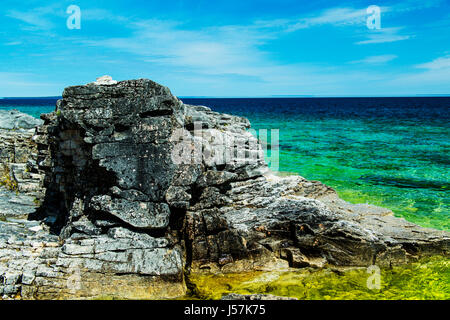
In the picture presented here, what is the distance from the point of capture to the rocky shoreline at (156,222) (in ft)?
29.7

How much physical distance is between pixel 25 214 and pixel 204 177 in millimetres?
7125

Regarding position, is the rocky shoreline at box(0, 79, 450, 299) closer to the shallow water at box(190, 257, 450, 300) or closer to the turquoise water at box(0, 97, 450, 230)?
the shallow water at box(190, 257, 450, 300)

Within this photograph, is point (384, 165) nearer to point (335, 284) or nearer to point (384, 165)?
point (384, 165)

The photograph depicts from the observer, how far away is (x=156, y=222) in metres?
9.93

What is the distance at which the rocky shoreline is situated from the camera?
9.05 m

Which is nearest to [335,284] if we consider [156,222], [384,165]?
[156,222]

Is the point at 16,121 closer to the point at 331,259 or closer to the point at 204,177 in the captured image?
the point at 204,177

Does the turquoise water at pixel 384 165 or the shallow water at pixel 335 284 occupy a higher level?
the turquoise water at pixel 384 165

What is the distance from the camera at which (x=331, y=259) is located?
10.6 m

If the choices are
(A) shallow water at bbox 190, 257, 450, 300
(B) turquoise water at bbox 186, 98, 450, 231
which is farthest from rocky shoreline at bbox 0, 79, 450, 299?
(B) turquoise water at bbox 186, 98, 450, 231

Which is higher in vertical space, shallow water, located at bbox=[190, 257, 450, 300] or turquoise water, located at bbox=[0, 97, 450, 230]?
turquoise water, located at bbox=[0, 97, 450, 230]

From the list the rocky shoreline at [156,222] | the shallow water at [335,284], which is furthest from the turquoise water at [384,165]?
the rocky shoreline at [156,222]

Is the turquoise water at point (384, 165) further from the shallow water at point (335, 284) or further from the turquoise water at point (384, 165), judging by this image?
the shallow water at point (335, 284)
